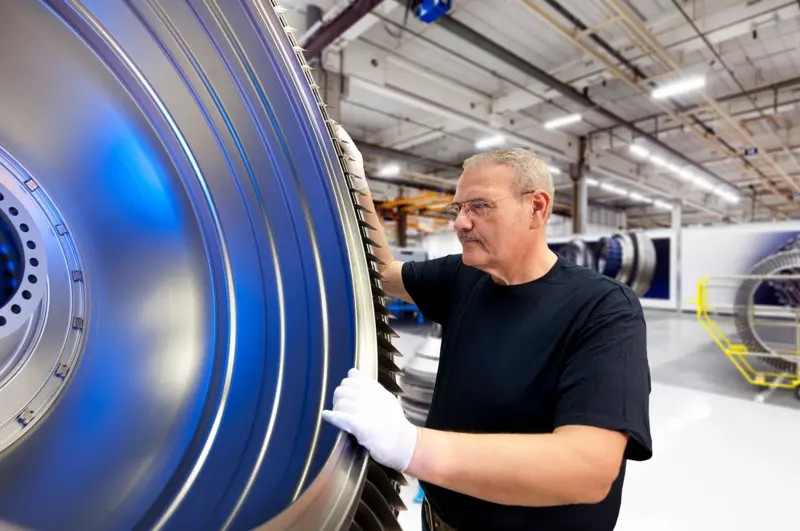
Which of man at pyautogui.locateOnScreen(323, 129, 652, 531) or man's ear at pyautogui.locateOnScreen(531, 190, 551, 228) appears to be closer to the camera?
man at pyautogui.locateOnScreen(323, 129, 652, 531)

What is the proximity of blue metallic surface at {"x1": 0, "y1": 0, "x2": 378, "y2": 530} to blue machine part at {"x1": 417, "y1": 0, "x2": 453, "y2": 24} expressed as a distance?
8.49 ft

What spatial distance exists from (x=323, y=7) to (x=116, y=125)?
3415 mm

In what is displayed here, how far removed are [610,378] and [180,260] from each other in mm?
716

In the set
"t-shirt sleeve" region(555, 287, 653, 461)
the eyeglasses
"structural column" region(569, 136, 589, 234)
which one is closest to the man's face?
the eyeglasses

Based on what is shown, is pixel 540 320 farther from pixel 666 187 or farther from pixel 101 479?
pixel 666 187

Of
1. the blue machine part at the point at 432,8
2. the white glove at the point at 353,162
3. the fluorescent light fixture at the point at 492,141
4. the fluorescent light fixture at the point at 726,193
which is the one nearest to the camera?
the white glove at the point at 353,162

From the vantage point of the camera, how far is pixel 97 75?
67 cm

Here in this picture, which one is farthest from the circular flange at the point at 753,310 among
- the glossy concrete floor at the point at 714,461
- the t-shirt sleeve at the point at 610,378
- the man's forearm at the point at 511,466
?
the man's forearm at the point at 511,466

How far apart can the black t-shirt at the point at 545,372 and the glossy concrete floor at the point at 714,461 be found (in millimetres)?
855

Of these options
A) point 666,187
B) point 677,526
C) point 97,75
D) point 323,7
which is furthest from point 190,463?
point 666,187

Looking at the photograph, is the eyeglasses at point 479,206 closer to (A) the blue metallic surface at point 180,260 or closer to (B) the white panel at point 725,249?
(A) the blue metallic surface at point 180,260

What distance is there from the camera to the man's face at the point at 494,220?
33.5 inches

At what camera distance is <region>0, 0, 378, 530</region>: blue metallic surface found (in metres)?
0.64

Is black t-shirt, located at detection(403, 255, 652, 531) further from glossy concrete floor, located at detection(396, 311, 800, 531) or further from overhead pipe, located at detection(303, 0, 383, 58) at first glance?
overhead pipe, located at detection(303, 0, 383, 58)
